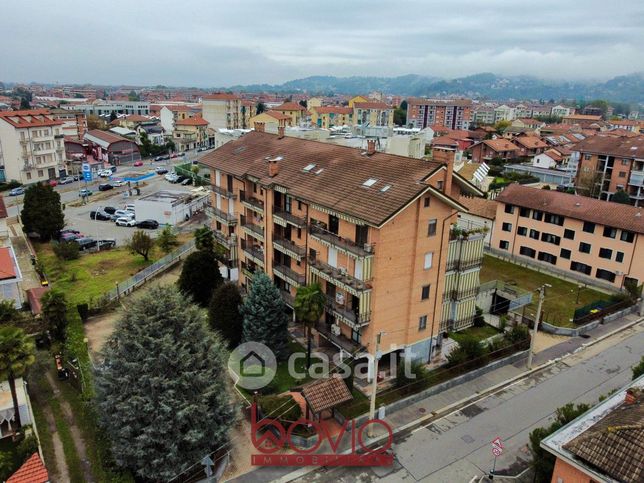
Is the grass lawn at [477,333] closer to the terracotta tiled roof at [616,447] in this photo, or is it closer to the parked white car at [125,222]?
the terracotta tiled roof at [616,447]

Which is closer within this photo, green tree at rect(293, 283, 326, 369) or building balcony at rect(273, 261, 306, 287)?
green tree at rect(293, 283, 326, 369)

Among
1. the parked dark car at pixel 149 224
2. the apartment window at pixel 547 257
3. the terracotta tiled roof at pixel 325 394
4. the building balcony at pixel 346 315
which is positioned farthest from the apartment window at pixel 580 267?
the parked dark car at pixel 149 224

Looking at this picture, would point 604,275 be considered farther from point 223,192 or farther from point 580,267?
point 223,192

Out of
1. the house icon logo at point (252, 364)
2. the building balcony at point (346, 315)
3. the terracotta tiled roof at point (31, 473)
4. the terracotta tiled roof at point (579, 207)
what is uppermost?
the terracotta tiled roof at point (579, 207)

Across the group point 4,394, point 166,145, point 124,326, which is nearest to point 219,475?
point 124,326

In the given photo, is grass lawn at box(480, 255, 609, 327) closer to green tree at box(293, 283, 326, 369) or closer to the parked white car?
green tree at box(293, 283, 326, 369)

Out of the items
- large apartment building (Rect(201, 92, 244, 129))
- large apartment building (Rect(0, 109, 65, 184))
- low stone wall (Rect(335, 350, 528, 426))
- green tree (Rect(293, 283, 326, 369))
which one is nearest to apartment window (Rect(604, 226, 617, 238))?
low stone wall (Rect(335, 350, 528, 426))

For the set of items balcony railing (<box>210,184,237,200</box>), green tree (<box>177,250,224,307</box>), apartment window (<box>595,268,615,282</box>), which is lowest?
apartment window (<box>595,268,615,282</box>)
